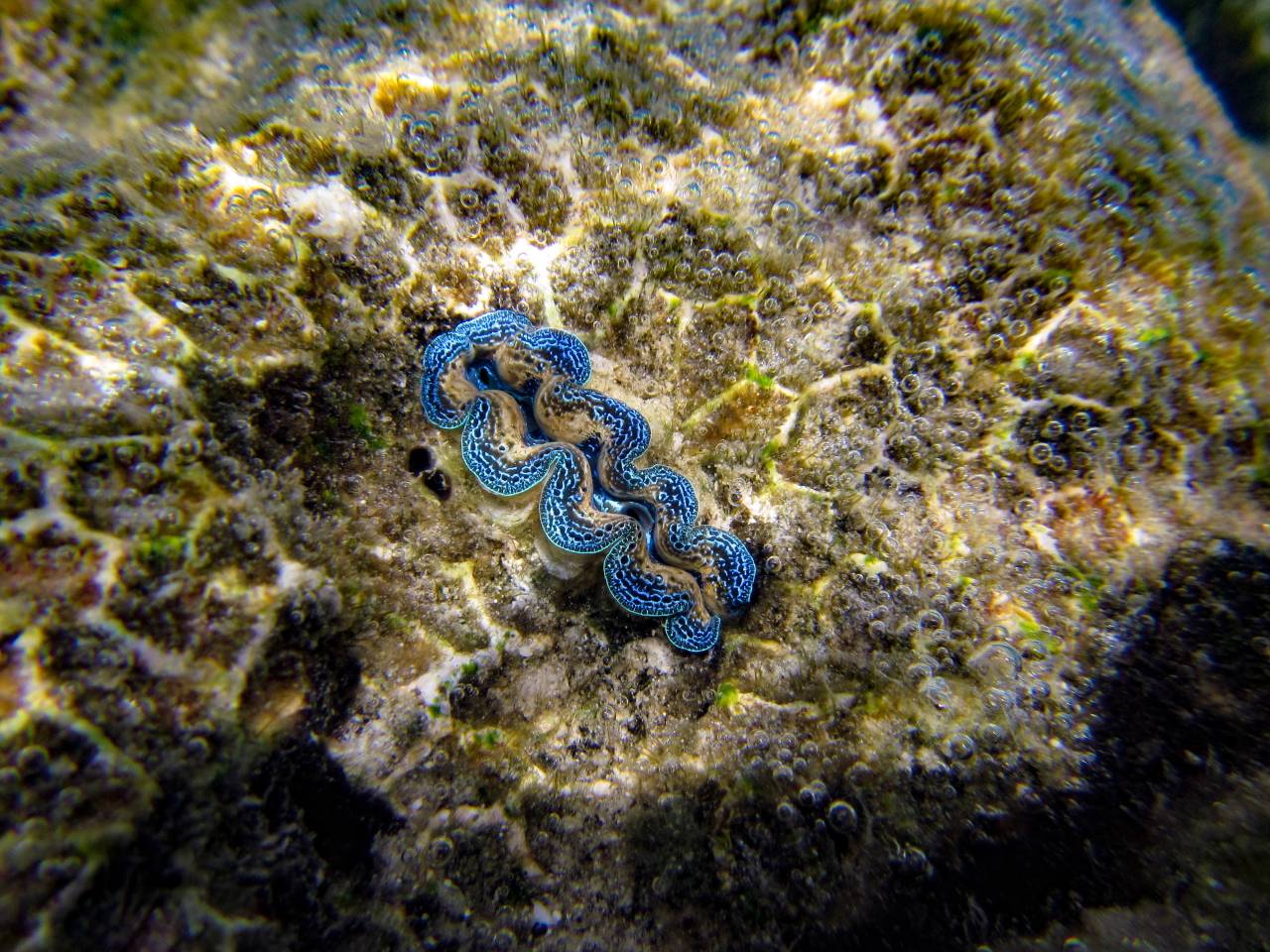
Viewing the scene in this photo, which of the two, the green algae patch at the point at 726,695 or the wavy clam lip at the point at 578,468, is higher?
the wavy clam lip at the point at 578,468

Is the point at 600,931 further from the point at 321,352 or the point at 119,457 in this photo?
the point at 321,352

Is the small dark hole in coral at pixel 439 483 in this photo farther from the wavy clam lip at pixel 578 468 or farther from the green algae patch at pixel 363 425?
the green algae patch at pixel 363 425

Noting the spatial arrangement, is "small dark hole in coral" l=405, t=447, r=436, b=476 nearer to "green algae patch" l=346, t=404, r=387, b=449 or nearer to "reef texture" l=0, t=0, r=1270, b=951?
"reef texture" l=0, t=0, r=1270, b=951

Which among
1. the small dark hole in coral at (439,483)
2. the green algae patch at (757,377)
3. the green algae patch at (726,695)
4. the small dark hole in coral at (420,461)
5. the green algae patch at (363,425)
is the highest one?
the green algae patch at (757,377)

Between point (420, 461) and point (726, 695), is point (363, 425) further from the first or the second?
point (726, 695)

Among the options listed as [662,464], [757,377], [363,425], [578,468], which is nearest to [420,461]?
[363,425]

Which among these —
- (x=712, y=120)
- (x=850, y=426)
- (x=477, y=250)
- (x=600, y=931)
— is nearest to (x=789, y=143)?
(x=712, y=120)

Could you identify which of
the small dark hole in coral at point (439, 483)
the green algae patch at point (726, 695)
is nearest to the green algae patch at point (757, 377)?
the green algae patch at point (726, 695)
